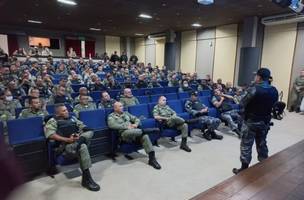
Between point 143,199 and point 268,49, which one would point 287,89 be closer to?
point 268,49

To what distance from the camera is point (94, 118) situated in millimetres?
3650

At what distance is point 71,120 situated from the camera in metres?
3.23

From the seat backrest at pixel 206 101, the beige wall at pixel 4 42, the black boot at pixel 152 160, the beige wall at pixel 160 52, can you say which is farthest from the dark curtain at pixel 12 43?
the black boot at pixel 152 160

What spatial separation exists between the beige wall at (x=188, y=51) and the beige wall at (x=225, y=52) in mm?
1615

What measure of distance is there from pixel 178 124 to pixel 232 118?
1599 millimetres

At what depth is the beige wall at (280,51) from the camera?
8.23 m

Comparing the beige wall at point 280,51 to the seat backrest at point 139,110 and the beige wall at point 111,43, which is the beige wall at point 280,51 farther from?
the beige wall at point 111,43

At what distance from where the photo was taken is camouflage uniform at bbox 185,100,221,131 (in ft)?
15.0

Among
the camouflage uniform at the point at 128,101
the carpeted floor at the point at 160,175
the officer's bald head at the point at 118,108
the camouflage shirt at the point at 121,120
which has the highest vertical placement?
the officer's bald head at the point at 118,108

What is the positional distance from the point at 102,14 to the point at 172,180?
26.3ft

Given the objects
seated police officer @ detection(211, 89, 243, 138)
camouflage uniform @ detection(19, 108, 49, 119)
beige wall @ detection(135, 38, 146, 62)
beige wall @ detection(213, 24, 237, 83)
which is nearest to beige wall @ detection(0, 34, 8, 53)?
beige wall @ detection(135, 38, 146, 62)

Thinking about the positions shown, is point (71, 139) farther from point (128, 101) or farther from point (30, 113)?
point (128, 101)

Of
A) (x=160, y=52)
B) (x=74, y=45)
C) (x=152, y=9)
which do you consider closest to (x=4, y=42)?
(x=74, y=45)

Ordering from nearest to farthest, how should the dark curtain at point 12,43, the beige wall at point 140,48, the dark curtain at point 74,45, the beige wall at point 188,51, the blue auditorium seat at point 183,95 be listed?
the blue auditorium seat at point 183,95
the beige wall at point 188,51
the dark curtain at point 12,43
the dark curtain at point 74,45
the beige wall at point 140,48
